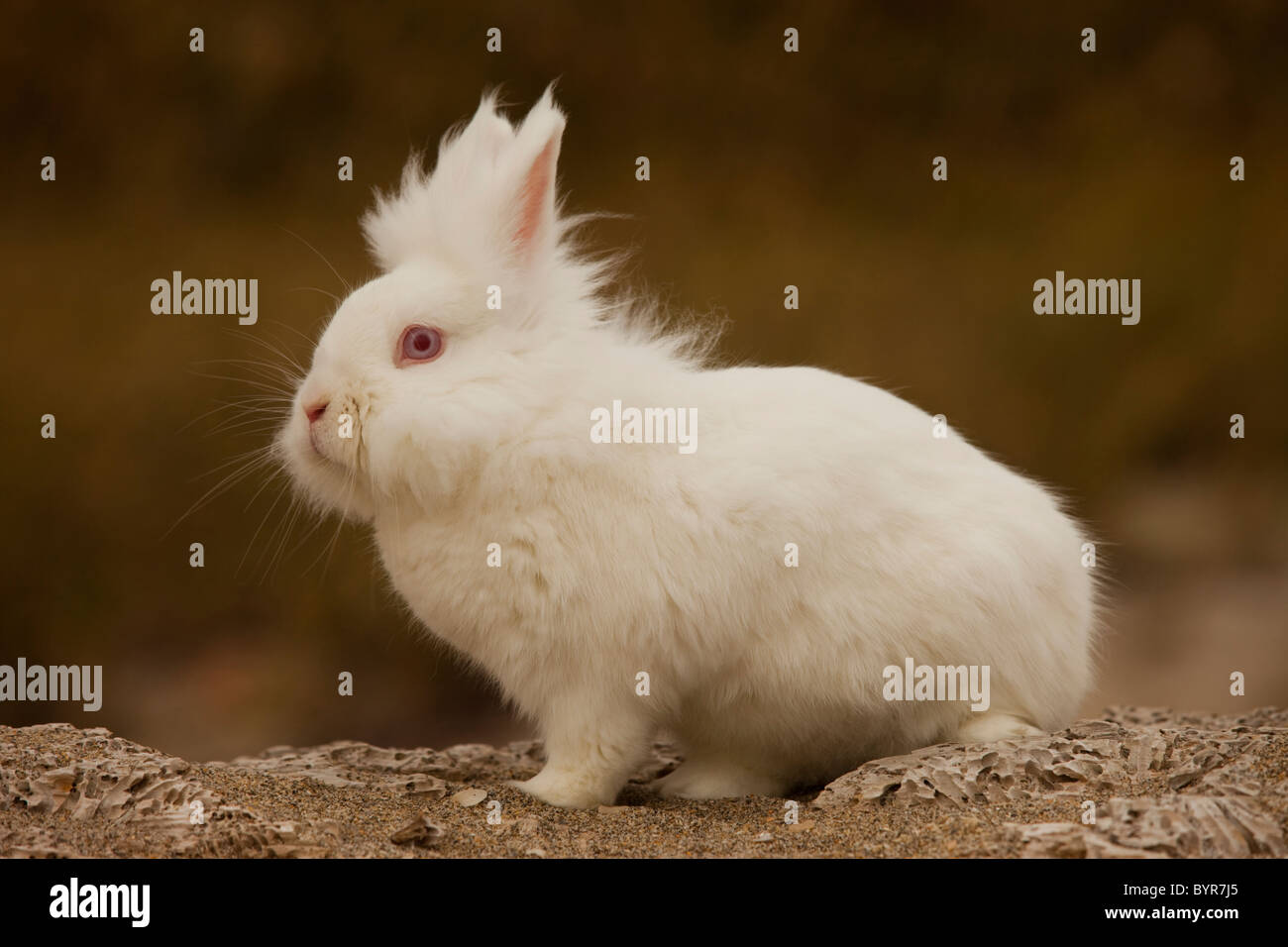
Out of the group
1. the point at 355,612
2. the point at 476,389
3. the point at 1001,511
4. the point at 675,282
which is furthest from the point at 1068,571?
the point at 355,612

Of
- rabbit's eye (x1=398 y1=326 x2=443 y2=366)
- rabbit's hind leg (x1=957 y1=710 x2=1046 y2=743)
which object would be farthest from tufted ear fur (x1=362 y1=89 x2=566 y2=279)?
rabbit's hind leg (x1=957 y1=710 x2=1046 y2=743)

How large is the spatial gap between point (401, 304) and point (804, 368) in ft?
3.98

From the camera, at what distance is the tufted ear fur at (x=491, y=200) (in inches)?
154

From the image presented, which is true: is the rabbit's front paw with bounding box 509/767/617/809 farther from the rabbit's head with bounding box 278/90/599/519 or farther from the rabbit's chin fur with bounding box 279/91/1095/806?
the rabbit's head with bounding box 278/90/599/519

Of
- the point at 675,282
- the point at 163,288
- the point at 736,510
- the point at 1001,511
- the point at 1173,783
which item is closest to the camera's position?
the point at 1173,783

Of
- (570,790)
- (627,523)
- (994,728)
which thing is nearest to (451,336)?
(627,523)

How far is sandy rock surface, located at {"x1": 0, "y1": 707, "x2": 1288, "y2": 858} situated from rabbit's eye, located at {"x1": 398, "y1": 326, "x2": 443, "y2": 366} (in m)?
1.15

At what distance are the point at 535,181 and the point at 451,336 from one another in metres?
0.48

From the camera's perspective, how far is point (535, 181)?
12.9ft

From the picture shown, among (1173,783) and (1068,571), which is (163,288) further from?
(1173,783)

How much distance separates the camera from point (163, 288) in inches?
218

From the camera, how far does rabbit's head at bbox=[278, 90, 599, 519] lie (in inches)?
147

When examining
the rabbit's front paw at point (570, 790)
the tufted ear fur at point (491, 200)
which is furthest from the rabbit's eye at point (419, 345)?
the rabbit's front paw at point (570, 790)

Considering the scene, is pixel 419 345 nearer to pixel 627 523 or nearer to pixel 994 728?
pixel 627 523
